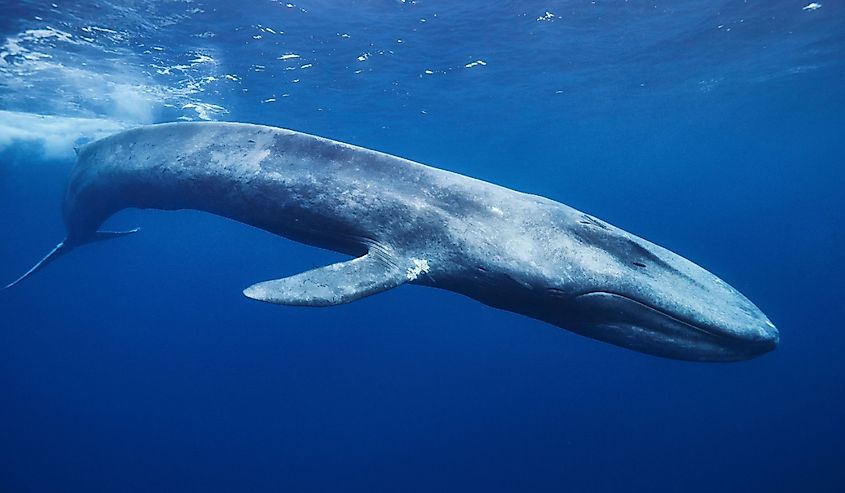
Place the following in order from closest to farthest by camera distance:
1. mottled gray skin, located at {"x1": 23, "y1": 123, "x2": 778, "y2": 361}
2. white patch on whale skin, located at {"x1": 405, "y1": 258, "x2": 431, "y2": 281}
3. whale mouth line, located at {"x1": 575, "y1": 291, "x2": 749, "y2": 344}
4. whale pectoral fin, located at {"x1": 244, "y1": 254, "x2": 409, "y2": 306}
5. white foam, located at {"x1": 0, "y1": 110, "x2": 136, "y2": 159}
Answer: whale mouth line, located at {"x1": 575, "y1": 291, "x2": 749, "y2": 344} → mottled gray skin, located at {"x1": 23, "y1": 123, "x2": 778, "y2": 361} → whale pectoral fin, located at {"x1": 244, "y1": 254, "x2": 409, "y2": 306} → white patch on whale skin, located at {"x1": 405, "y1": 258, "x2": 431, "y2": 281} → white foam, located at {"x1": 0, "y1": 110, "x2": 136, "y2": 159}

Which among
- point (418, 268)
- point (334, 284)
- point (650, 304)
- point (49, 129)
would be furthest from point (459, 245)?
point (49, 129)

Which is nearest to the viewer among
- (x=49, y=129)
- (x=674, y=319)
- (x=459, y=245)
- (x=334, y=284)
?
(x=674, y=319)

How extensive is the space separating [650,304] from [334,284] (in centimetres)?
255

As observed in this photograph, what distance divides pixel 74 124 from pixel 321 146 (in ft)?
A: 99.8

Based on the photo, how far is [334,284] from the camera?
4117mm

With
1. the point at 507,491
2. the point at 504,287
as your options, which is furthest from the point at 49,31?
the point at 507,491

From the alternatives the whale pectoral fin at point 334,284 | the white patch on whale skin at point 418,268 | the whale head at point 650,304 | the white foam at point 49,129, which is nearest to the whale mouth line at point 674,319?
the whale head at point 650,304

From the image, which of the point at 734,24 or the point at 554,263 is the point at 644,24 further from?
the point at 554,263

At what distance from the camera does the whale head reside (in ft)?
12.1

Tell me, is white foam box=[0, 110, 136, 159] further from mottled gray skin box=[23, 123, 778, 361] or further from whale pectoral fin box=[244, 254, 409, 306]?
whale pectoral fin box=[244, 254, 409, 306]

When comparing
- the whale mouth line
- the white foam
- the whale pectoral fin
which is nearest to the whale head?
the whale mouth line

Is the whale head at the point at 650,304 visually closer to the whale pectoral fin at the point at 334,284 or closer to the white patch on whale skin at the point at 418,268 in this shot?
the white patch on whale skin at the point at 418,268

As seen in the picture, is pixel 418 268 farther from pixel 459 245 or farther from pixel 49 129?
pixel 49 129

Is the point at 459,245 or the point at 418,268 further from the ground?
the point at 459,245
